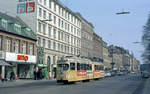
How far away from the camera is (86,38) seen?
291 feet

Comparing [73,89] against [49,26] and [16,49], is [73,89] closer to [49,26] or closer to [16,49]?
[16,49]

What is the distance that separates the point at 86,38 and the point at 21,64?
4429 centimetres

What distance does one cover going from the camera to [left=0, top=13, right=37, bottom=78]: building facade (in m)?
40.3

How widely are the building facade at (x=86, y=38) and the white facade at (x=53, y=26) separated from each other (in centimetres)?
669

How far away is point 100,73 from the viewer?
144 ft

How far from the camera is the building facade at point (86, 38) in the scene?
84175 millimetres

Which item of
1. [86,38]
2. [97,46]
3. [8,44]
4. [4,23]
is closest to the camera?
[8,44]

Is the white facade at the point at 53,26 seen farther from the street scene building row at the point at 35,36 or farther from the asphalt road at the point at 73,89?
the asphalt road at the point at 73,89

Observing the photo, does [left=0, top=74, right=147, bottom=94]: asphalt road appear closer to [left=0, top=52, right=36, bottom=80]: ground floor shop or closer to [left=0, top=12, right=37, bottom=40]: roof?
[left=0, top=52, right=36, bottom=80]: ground floor shop

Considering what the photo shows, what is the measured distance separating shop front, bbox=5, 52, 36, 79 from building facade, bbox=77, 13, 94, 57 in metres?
34.3

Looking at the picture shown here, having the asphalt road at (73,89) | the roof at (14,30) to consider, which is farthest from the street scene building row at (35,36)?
the asphalt road at (73,89)

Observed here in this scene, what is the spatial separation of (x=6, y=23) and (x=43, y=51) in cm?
1210

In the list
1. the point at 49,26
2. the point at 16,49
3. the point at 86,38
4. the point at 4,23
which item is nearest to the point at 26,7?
the point at 4,23

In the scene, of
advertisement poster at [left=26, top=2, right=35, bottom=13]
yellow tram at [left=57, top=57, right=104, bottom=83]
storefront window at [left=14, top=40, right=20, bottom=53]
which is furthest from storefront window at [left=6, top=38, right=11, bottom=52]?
yellow tram at [left=57, top=57, right=104, bottom=83]
